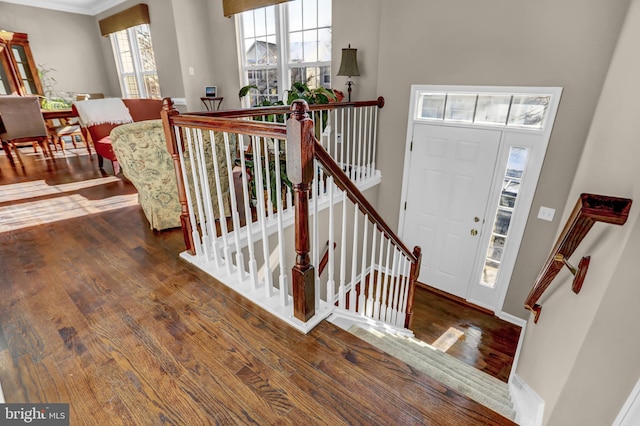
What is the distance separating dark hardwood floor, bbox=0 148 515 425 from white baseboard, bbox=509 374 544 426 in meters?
0.48

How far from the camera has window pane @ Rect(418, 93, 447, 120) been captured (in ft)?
11.1

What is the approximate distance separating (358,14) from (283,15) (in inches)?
52.6

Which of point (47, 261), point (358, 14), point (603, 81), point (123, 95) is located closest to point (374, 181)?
point (358, 14)

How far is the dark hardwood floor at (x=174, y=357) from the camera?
1.20 metres

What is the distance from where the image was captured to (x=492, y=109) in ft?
10.1

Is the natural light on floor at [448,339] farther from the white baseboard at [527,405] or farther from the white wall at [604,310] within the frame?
the white baseboard at [527,405]

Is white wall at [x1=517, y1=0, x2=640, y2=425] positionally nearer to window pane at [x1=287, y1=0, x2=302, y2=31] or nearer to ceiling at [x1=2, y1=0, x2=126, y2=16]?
window pane at [x1=287, y1=0, x2=302, y2=31]

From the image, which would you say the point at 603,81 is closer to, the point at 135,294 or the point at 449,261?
the point at 449,261

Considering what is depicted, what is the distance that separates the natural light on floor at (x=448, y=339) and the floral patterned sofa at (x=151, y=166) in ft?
9.17

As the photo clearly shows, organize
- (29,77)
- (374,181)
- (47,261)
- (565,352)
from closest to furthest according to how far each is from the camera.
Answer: (565,352)
(47,261)
(374,181)
(29,77)

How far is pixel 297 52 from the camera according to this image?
14.6ft

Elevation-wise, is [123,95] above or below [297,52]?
below

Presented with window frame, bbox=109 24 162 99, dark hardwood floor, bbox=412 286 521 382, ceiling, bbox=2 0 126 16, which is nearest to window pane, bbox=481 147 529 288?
dark hardwood floor, bbox=412 286 521 382

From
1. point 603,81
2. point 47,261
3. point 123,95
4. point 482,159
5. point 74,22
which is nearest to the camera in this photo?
point 47,261
